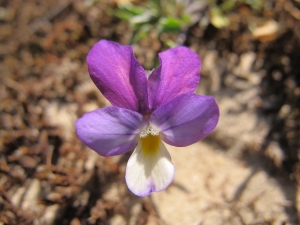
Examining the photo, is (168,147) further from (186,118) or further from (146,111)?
(186,118)

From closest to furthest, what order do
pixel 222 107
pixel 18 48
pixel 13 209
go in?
pixel 13 209
pixel 222 107
pixel 18 48

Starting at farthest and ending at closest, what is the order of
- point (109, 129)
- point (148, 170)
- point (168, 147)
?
point (168, 147) → point (148, 170) → point (109, 129)

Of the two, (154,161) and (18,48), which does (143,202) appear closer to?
(154,161)

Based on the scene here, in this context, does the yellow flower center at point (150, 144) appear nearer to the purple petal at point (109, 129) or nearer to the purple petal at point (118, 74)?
the purple petal at point (109, 129)

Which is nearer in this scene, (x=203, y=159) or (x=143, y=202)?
(x=143, y=202)

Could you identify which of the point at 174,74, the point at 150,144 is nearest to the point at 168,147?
the point at 150,144

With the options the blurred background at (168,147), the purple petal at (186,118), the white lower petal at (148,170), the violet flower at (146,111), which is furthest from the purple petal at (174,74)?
the blurred background at (168,147)

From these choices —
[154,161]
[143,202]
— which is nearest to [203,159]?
[143,202]
